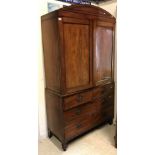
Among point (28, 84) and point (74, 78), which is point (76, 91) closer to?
point (74, 78)

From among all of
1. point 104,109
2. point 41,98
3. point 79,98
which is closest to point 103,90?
point 104,109

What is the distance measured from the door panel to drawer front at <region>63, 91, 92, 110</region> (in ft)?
0.41

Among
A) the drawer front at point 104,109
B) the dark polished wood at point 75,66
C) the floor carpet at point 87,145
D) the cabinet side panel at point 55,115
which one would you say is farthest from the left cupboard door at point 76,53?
the floor carpet at point 87,145

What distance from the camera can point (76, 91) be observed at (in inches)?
85.5

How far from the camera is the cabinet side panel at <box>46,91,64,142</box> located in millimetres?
2111

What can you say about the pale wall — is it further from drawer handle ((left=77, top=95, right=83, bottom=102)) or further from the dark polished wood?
drawer handle ((left=77, top=95, right=83, bottom=102))

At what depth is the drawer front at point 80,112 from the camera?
213 cm

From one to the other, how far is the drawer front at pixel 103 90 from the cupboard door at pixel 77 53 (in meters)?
0.22

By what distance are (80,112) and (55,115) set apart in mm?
360

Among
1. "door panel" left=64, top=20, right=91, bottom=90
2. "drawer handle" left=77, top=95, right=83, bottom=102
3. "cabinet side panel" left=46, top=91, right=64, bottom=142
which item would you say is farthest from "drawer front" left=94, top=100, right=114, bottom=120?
"cabinet side panel" left=46, top=91, right=64, bottom=142
